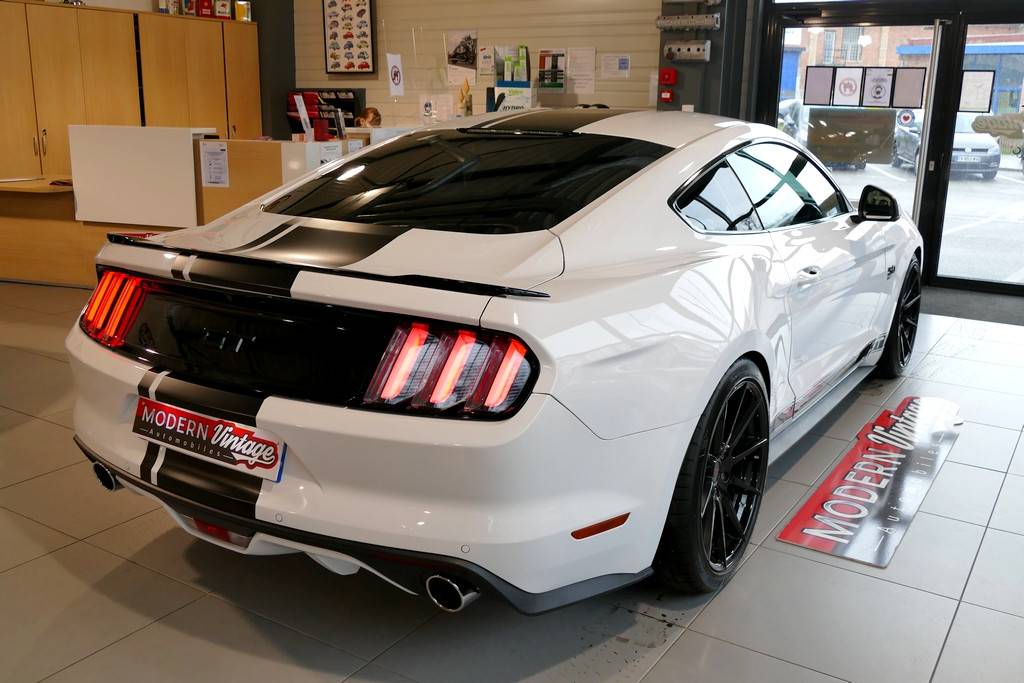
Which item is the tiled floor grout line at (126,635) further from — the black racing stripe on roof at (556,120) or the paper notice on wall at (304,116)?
the paper notice on wall at (304,116)

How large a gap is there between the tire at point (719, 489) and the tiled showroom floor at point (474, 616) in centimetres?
11

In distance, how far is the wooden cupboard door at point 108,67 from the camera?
793 centimetres

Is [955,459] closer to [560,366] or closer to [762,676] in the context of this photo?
[762,676]

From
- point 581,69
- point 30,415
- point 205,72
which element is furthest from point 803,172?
point 205,72

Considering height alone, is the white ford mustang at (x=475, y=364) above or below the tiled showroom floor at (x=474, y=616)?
above

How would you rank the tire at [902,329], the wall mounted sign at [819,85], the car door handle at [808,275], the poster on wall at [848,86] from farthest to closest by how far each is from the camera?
the wall mounted sign at [819,85]
the poster on wall at [848,86]
the tire at [902,329]
the car door handle at [808,275]

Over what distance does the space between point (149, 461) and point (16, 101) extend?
22.6ft

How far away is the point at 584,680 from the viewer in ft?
6.46

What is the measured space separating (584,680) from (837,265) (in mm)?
1661

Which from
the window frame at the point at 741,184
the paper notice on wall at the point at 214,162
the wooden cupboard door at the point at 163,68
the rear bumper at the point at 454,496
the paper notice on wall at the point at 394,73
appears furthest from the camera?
the wooden cupboard door at the point at 163,68

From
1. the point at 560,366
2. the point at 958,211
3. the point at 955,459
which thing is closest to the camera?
the point at 560,366

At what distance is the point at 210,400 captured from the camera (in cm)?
188

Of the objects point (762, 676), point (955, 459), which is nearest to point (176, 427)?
point (762, 676)

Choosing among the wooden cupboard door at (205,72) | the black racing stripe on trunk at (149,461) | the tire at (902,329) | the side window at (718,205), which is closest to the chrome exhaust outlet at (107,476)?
the black racing stripe on trunk at (149,461)
